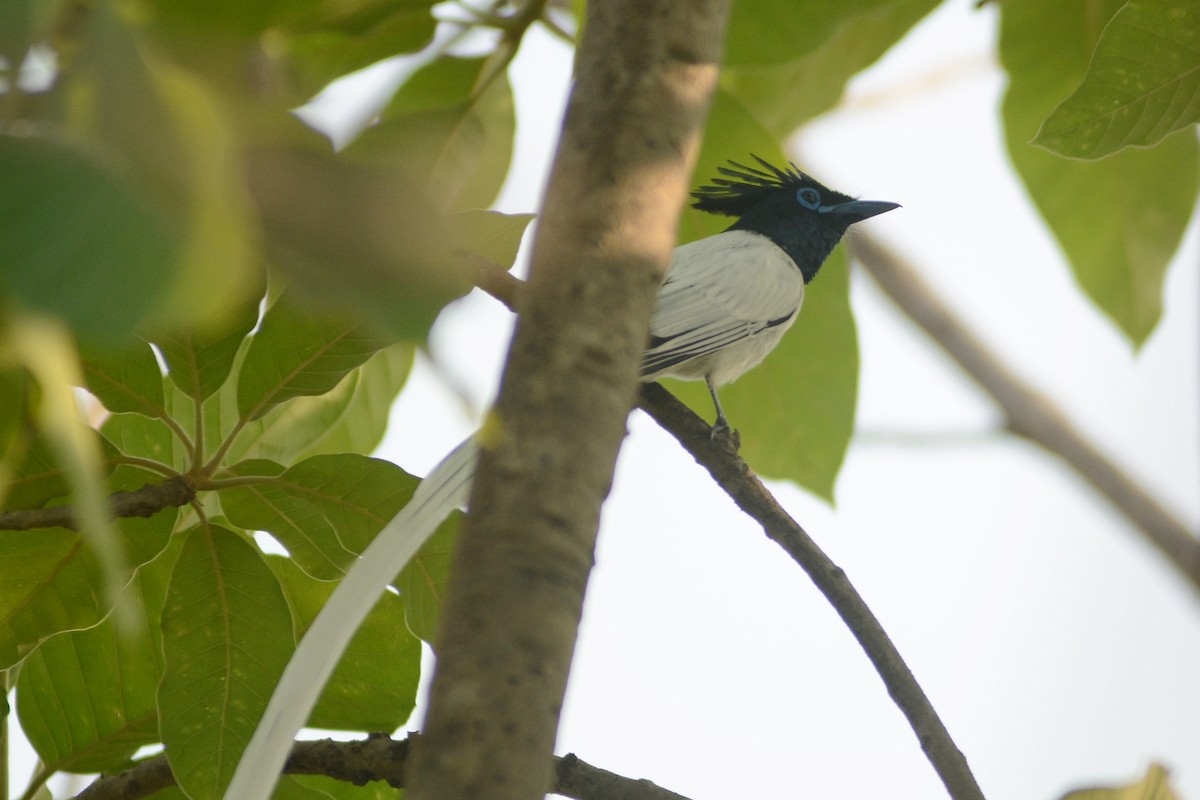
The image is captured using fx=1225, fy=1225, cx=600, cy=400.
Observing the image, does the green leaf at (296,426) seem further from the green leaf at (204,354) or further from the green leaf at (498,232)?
the green leaf at (498,232)

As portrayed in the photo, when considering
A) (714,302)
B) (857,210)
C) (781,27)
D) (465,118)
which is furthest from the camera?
(857,210)

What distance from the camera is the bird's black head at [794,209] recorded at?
3.42m

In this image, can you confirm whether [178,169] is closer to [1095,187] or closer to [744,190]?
[1095,187]

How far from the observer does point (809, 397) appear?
228cm

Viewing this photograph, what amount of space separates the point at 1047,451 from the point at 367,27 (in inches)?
126

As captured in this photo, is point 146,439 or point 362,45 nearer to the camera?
point 146,439

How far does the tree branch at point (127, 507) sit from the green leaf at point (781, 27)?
3.63 feet

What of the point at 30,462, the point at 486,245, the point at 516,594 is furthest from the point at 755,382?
the point at 516,594

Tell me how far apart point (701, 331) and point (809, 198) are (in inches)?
45.6

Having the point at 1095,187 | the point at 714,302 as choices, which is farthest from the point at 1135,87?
the point at 714,302

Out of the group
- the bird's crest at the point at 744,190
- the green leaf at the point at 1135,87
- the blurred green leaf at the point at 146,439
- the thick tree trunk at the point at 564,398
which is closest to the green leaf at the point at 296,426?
the blurred green leaf at the point at 146,439

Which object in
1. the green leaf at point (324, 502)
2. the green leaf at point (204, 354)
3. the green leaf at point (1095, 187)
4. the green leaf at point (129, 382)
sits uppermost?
the green leaf at point (1095, 187)

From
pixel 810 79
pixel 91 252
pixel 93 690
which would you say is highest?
pixel 810 79

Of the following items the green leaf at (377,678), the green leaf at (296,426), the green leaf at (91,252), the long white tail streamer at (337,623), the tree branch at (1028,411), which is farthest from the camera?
the tree branch at (1028,411)
